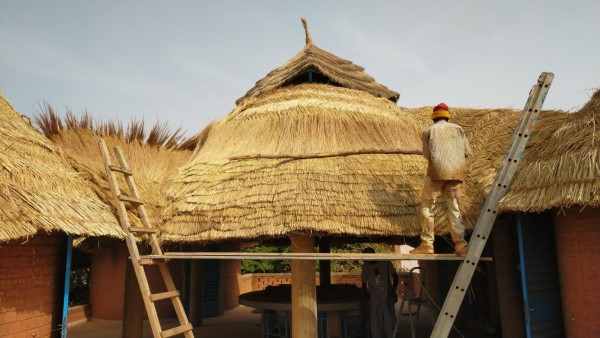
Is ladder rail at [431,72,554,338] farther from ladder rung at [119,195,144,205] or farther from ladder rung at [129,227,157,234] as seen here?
ladder rung at [119,195,144,205]

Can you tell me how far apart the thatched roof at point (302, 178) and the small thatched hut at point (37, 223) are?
1268 mm

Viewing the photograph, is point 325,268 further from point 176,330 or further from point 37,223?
point 37,223


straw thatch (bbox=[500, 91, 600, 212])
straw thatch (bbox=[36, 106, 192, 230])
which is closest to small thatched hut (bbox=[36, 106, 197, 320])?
straw thatch (bbox=[36, 106, 192, 230])

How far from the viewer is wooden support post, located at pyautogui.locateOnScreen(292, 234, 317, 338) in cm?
577

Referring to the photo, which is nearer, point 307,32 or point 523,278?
point 523,278

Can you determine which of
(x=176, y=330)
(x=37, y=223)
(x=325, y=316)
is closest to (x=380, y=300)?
(x=325, y=316)

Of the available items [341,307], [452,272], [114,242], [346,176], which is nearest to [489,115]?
[452,272]

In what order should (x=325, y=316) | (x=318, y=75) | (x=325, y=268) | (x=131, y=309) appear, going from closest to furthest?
(x=131, y=309), (x=325, y=316), (x=318, y=75), (x=325, y=268)

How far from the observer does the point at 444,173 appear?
449 cm

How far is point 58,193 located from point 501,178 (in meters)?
5.25

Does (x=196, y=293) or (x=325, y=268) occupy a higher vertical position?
(x=325, y=268)

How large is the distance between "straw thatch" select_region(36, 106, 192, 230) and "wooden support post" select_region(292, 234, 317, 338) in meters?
2.35

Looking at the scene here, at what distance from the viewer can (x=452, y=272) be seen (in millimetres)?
9352

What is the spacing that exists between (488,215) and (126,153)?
22.4ft
